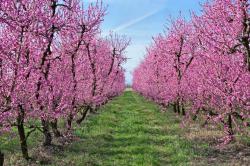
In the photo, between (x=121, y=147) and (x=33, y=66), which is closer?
(x=33, y=66)

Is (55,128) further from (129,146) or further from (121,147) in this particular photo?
(129,146)

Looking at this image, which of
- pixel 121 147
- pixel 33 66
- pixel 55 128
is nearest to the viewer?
pixel 33 66

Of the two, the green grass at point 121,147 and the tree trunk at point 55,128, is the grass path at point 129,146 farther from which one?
the tree trunk at point 55,128

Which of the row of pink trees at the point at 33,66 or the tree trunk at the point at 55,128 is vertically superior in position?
the row of pink trees at the point at 33,66

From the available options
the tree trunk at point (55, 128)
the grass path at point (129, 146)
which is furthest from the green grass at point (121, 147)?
the tree trunk at point (55, 128)

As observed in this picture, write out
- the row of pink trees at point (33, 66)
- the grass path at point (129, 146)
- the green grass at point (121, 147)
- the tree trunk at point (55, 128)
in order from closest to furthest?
the row of pink trees at point (33, 66) < the green grass at point (121, 147) < the grass path at point (129, 146) < the tree trunk at point (55, 128)

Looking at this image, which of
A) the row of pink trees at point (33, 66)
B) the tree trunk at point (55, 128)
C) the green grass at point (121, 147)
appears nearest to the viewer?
the row of pink trees at point (33, 66)

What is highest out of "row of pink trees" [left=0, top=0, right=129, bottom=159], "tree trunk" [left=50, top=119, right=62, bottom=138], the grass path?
"row of pink trees" [left=0, top=0, right=129, bottom=159]

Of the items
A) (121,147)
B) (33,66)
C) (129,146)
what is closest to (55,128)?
(121,147)

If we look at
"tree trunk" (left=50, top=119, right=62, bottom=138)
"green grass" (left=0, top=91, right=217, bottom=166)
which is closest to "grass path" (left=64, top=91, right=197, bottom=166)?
"green grass" (left=0, top=91, right=217, bottom=166)

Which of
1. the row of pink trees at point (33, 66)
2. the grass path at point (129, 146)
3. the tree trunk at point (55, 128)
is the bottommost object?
the grass path at point (129, 146)

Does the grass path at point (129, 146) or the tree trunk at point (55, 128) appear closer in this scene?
the grass path at point (129, 146)

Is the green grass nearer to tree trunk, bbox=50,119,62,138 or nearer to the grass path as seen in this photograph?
the grass path

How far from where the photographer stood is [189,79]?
82.5ft
